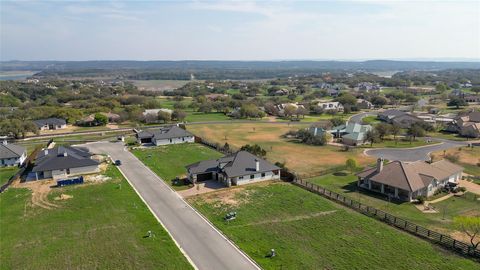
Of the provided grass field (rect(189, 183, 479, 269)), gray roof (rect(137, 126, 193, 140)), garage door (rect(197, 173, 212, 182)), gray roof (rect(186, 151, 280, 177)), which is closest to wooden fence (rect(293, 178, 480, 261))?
grass field (rect(189, 183, 479, 269))

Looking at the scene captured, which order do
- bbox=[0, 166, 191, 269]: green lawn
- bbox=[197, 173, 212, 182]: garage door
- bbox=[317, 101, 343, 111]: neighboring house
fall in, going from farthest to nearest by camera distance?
bbox=[317, 101, 343, 111]: neighboring house → bbox=[197, 173, 212, 182]: garage door → bbox=[0, 166, 191, 269]: green lawn

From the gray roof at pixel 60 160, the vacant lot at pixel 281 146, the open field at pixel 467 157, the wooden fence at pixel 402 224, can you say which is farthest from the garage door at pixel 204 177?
the open field at pixel 467 157

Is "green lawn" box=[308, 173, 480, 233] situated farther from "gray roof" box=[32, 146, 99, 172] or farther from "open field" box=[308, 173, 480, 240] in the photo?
"gray roof" box=[32, 146, 99, 172]

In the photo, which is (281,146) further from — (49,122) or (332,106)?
(332,106)

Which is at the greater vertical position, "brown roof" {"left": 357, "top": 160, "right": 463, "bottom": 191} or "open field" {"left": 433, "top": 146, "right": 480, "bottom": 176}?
"brown roof" {"left": 357, "top": 160, "right": 463, "bottom": 191}

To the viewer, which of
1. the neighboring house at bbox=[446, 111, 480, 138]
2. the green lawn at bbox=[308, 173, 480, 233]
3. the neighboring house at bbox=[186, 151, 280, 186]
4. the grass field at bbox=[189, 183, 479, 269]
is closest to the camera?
the grass field at bbox=[189, 183, 479, 269]
